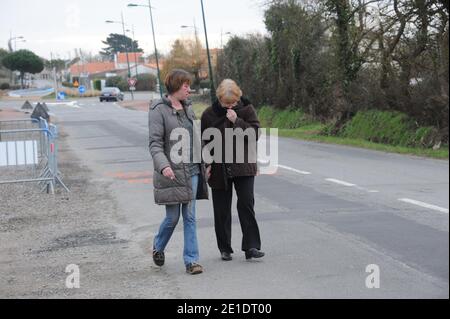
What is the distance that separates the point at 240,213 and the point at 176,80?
5.03 ft

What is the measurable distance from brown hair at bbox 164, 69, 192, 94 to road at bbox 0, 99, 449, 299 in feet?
5.80

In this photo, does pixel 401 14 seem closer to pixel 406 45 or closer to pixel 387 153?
pixel 406 45

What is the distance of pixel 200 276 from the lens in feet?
22.3

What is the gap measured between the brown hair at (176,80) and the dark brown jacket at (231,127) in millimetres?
529

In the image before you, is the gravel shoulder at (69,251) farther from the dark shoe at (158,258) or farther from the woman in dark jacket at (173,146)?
the woman in dark jacket at (173,146)

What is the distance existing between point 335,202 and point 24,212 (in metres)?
4.89

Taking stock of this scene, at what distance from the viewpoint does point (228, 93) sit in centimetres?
704

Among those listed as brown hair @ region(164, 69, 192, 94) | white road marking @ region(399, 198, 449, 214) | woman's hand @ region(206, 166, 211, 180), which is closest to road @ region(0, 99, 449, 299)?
white road marking @ region(399, 198, 449, 214)

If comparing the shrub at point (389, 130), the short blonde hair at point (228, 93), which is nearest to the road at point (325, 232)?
the short blonde hair at point (228, 93)

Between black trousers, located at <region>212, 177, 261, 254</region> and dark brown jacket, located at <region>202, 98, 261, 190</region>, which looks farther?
black trousers, located at <region>212, 177, 261, 254</region>

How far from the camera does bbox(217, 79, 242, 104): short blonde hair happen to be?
7.05m

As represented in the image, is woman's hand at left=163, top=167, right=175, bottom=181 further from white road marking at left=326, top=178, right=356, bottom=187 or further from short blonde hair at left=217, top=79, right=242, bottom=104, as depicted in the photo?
white road marking at left=326, top=178, right=356, bottom=187

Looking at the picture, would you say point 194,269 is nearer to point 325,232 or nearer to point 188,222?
point 188,222
